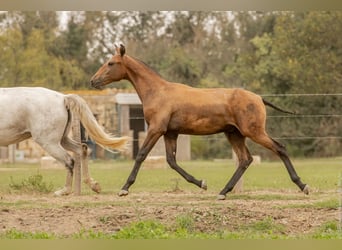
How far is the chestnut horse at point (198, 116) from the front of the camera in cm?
1145

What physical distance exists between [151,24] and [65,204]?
24.6 meters

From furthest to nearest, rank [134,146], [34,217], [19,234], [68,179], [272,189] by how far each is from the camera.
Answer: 1. [134,146]
2. [272,189]
3. [68,179]
4. [34,217]
5. [19,234]

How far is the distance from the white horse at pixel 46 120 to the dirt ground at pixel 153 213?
94 cm

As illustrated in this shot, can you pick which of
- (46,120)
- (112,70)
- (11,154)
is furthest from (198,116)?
(11,154)

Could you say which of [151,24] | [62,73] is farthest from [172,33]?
[62,73]

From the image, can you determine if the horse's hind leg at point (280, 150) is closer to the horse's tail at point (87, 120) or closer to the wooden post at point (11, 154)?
the horse's tail at point (87, 120)

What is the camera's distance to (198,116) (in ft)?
38.0

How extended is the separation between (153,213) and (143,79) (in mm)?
2628

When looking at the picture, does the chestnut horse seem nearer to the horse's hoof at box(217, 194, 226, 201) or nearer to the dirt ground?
the horse's hoof at box(217, 194, 226, 201)

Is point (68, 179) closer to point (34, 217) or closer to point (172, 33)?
point (34, 217)

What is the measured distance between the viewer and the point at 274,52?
28.7m

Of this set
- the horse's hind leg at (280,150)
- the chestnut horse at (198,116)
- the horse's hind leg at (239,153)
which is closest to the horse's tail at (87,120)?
the chestnut horse at (198,116)

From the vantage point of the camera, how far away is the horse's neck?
11.8 metres

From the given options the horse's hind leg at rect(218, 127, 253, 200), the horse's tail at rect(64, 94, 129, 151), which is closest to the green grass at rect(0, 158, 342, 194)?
the horse's tail at rect(64, 94, 129, 151)
